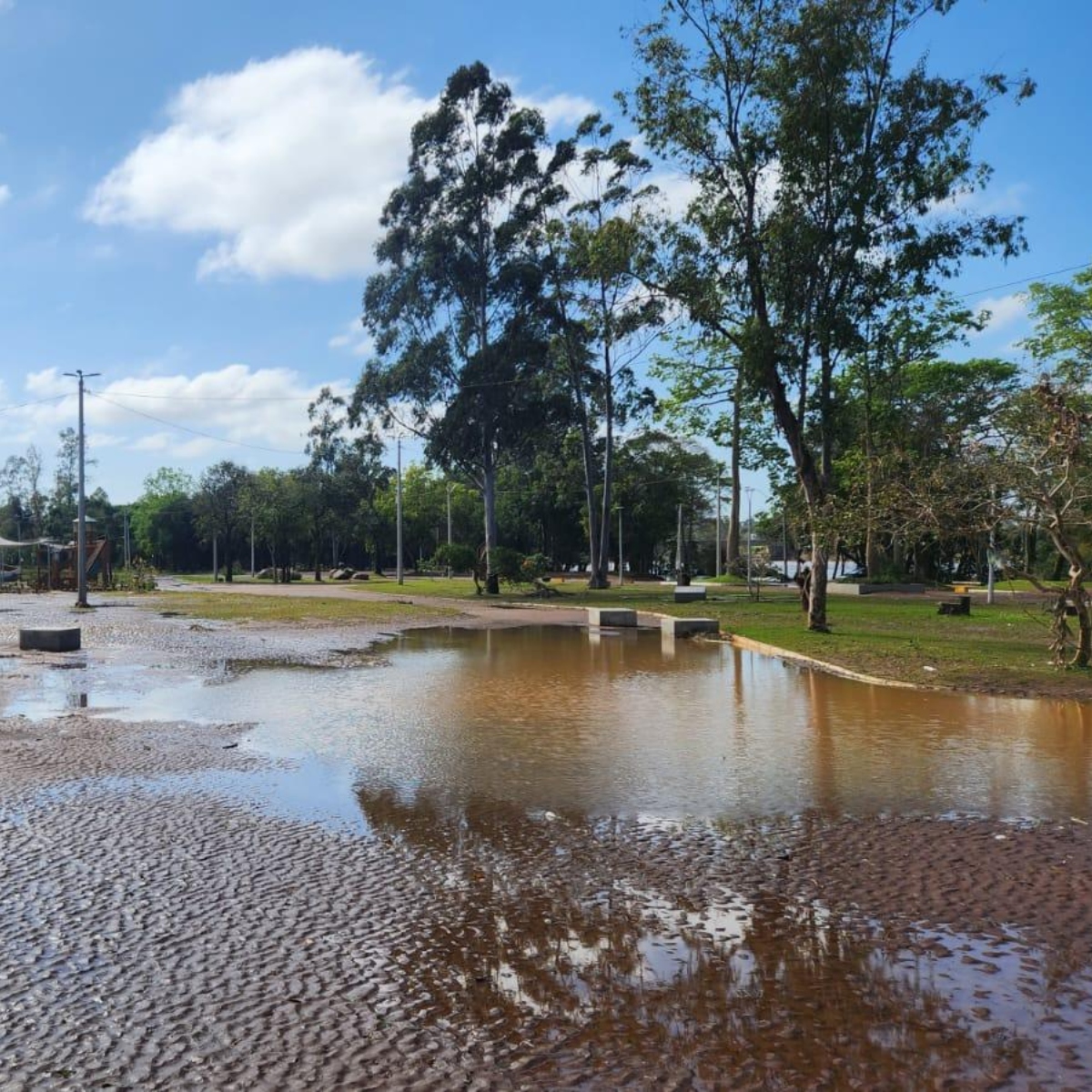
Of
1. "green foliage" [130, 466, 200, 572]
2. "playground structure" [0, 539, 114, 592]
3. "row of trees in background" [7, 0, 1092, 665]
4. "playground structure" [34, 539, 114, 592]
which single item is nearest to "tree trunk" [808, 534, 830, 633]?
"row of trees in background" [7, 0, 1092, 665]

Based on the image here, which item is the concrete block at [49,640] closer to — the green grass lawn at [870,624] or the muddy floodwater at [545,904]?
the muddy floodwater at [545,904]

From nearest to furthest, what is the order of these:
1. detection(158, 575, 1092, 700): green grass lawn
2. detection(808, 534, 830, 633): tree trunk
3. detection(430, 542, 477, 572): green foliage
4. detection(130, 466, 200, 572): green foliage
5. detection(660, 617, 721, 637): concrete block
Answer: detection(158, 575, 1092, 700): green grass lawn < detection(808, 534, 830, 633): tree trunk < detection(660, 617, 721, 637): concrete block < detection(430, 542, 477, 572): green foliage < detection(130, 466, 200, 572): green foliage

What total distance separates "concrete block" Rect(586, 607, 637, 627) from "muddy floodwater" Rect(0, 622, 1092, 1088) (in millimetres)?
14722

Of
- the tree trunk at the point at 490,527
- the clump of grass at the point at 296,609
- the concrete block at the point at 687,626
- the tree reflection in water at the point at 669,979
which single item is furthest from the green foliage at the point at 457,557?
the tree reflection in water at the point at 669,979

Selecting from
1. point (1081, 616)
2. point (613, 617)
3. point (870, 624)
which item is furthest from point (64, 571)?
point (1081, 616)

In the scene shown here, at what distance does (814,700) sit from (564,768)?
521 centimetres

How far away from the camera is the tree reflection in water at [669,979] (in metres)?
3.57

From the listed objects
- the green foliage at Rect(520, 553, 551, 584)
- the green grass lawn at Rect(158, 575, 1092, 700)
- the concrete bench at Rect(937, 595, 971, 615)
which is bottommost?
the green grass lawn at Rect(158, 575, 1092, 700)

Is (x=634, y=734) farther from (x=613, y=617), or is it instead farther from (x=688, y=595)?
(x=688, y=595)

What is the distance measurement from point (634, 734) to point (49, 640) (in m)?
12.6

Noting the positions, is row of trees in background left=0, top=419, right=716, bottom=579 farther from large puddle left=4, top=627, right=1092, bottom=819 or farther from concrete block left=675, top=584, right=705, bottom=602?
large puddle left=4, top=627, right=1092, bottom=819

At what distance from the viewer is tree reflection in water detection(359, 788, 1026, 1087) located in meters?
3.57

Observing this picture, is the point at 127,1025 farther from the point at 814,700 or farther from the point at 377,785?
the point at 814,700

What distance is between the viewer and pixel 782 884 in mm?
5453
